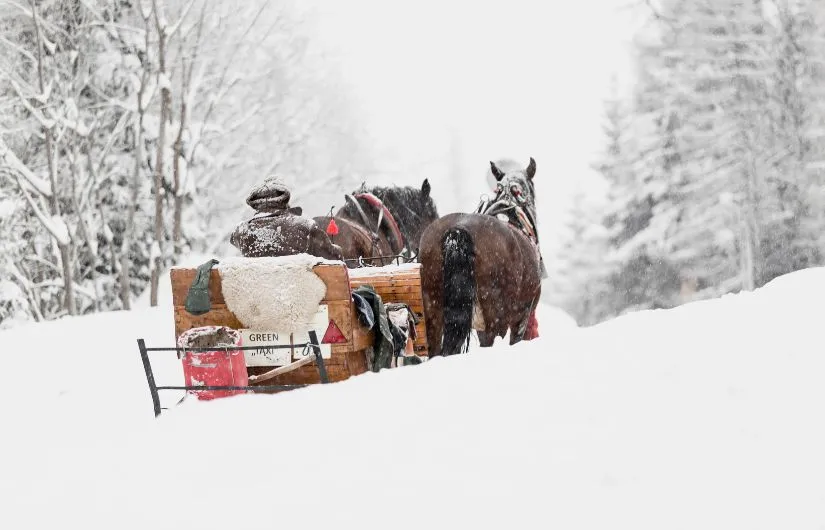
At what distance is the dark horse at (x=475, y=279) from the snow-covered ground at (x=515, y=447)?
180cm

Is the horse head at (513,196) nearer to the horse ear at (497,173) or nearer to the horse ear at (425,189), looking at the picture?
the horse ear at (497,173)

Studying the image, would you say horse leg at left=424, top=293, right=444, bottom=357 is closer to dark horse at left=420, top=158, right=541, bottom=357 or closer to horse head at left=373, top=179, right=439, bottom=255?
dark horse at left=420, top=158, right=541, bottom=357

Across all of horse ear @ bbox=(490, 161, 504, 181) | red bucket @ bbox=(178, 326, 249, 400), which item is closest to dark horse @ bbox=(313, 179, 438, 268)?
horse ear @ bbox=(490, 161, 504, 181)

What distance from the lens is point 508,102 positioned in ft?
510

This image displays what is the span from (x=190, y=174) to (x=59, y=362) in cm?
727

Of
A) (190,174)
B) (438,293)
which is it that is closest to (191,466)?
(438,293)

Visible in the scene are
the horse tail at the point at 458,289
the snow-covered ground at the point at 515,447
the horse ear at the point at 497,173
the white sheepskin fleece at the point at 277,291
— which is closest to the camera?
the snow-covered ground at the point at 515,447

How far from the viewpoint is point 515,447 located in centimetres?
371

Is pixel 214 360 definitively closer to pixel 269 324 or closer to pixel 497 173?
pixel 269 324

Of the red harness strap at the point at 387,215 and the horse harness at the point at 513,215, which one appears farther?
the red harness strap at the point at 387,215

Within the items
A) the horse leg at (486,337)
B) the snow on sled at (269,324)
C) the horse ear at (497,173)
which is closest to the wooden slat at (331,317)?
the snow on sled at (269,324)

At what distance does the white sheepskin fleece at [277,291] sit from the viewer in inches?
211

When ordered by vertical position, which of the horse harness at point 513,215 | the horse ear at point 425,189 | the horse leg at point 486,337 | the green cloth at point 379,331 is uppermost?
the horse ear at point 425,189

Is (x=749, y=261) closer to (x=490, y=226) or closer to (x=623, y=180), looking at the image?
(x=623, y=180)
